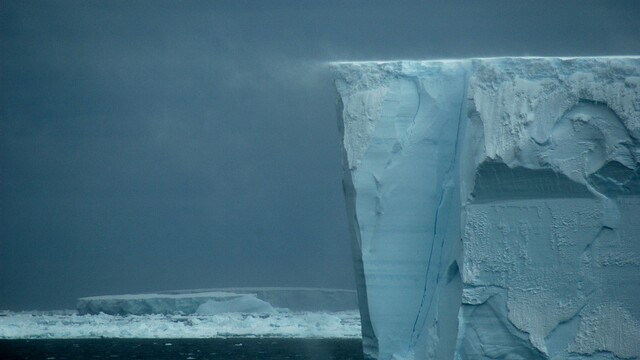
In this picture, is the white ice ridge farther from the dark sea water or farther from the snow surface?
the snow surface

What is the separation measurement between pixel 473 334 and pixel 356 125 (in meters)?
2.17

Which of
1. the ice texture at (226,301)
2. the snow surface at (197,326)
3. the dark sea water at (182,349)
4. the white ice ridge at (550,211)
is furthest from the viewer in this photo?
the ice texture at (226,301)

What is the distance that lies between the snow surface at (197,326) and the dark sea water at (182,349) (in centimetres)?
24

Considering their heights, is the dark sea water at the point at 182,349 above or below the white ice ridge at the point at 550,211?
below

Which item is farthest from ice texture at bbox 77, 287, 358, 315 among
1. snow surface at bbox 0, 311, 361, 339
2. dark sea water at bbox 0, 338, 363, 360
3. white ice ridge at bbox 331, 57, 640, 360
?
white ice ridge at bbox 331, 57, 640, 360

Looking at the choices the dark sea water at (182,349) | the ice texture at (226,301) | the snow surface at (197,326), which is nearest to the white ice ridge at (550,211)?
the dark sea water at (182,349)

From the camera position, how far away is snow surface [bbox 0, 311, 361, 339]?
20.7 metres

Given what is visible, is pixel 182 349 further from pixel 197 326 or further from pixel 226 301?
pixel 226 301

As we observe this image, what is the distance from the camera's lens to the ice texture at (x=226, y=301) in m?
22.3

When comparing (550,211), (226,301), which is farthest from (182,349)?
(550,211)

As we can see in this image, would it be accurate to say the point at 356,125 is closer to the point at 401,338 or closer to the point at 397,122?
the point at 397,122

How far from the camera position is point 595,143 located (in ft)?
28.4

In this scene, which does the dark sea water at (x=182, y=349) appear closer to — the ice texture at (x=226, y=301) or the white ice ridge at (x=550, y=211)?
the ice texture at (x=226, y=301)

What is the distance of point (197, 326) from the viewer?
2078 cm
